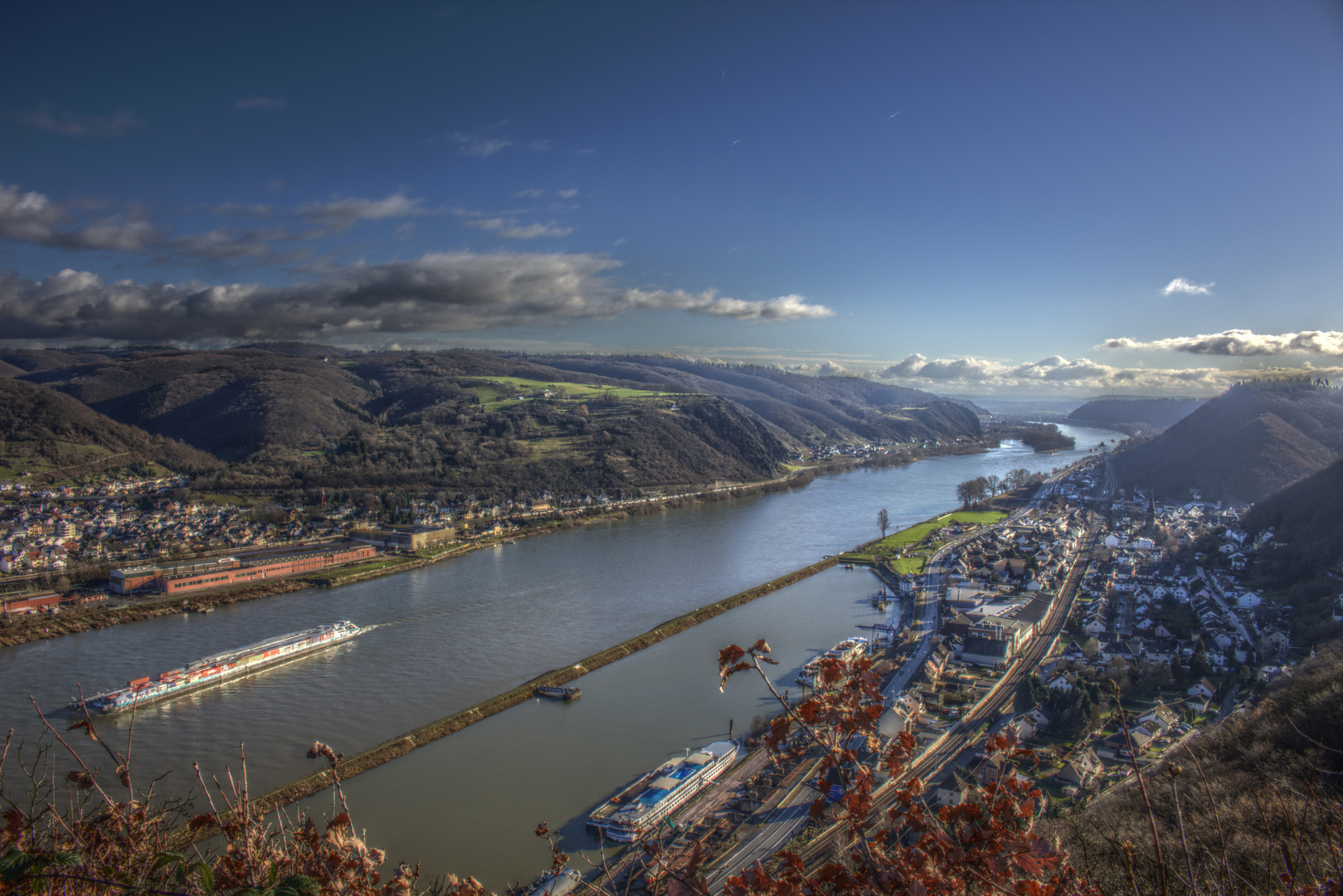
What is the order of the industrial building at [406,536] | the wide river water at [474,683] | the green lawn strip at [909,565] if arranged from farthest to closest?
the industrial building at [406,536], the green lawn strip at [909,565], the wide river water at [474,683]

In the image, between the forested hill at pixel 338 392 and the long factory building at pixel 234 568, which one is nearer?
the long factory building at pixel 234 568

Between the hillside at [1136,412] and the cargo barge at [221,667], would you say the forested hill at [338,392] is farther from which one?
the cargo barge at [221,667]

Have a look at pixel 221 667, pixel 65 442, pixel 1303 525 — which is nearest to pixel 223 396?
pixel 65 442

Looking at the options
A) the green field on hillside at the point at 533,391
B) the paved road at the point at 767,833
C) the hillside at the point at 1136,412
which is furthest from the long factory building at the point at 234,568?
the hillside at the point at 1136,412

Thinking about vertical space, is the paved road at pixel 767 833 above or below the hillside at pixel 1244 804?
below

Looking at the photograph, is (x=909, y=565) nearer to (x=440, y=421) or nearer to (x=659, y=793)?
(x=659, y=793)

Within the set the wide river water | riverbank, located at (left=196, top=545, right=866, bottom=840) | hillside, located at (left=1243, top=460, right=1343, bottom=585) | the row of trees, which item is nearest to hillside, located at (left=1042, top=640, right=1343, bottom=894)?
the wide river water

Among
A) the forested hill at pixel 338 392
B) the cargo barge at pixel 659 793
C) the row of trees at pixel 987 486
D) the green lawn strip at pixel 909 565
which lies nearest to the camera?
the cargo barge at pixel 659 793
